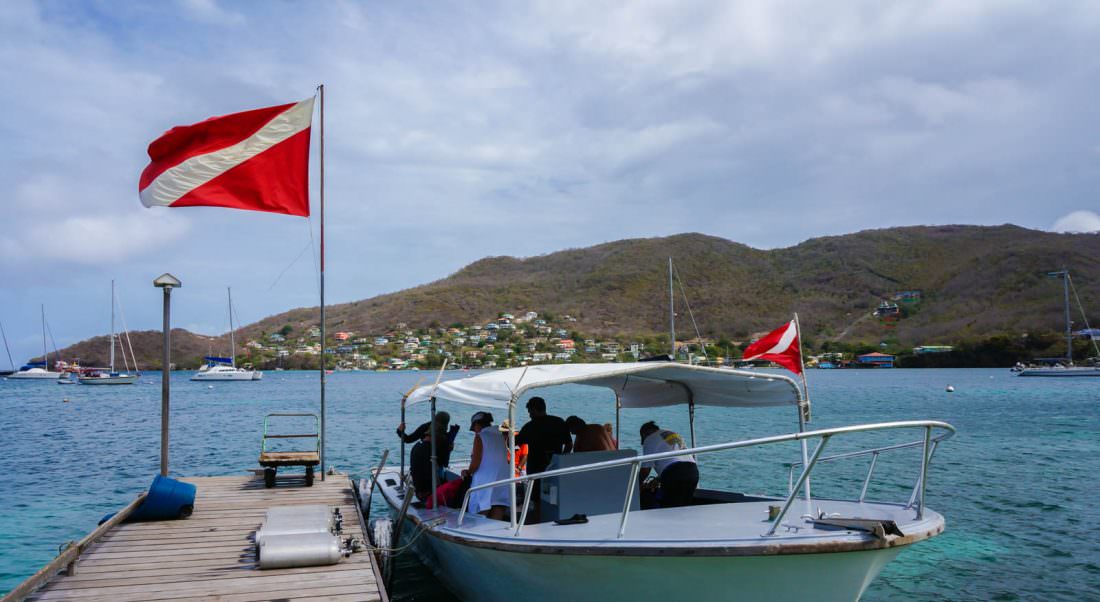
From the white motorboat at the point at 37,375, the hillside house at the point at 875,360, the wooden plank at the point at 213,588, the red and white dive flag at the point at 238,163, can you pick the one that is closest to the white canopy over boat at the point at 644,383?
the wooden plank at the point at 213,588

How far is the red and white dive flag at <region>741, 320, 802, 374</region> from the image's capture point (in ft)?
28.6

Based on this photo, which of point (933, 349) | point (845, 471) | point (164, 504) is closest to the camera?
point (164, 504)

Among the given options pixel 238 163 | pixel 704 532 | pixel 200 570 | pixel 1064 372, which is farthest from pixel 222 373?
pixel 704 532

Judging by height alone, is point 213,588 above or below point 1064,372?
above

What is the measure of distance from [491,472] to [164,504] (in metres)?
4.38

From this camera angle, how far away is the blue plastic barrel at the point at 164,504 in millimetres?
9859

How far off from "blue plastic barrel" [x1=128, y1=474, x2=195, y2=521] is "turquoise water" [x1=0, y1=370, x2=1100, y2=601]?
124 inches

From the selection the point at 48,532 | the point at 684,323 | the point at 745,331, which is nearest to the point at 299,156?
the point at 48,532

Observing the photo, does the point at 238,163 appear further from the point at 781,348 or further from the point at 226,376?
the point at 226,376

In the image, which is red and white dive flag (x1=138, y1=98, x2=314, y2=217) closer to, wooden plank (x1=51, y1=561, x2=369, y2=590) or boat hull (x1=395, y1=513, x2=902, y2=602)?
wooden plank (x1=51, y1=561, x2=369, y2=590)

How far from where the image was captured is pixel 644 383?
423 inches

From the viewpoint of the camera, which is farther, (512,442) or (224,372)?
(224,372)

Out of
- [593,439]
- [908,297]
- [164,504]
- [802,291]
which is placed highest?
[802,291]

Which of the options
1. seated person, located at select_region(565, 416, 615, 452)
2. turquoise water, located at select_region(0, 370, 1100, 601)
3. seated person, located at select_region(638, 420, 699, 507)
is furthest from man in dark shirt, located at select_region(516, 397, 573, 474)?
turquoise water, located at select_region(0, 370, 1100, 601)
